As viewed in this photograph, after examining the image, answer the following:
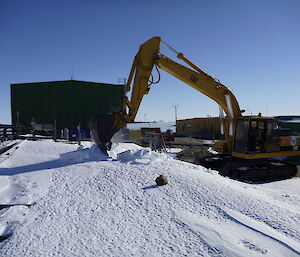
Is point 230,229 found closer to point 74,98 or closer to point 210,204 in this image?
point 210,204

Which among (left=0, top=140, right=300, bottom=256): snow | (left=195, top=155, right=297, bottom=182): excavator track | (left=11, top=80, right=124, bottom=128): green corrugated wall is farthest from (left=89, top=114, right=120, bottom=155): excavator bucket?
(left=11, top=80, right=124, bottom=128): green corrugated wall

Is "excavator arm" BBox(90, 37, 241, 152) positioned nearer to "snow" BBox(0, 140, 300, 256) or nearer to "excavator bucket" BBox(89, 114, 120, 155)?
"excavator bucket" BBox(89, 114, 120, 155)

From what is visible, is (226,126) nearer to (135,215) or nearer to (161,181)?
(161,181)

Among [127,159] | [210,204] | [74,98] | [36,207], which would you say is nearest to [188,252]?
[210,204]

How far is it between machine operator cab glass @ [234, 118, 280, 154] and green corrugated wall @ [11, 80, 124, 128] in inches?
667

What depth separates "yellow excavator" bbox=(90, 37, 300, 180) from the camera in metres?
8.63

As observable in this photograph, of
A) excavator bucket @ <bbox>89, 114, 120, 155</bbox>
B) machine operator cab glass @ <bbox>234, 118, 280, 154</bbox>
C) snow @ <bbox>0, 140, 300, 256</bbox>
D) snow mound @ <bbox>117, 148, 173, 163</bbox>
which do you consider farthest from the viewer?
machine operator cab glass @ <bbox>234, 118, 280, 154</bbox>

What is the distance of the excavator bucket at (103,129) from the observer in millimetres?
8156

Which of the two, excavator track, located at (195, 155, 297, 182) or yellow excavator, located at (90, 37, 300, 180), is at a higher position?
yellow excavator, located at (90, 37, 300, 180)

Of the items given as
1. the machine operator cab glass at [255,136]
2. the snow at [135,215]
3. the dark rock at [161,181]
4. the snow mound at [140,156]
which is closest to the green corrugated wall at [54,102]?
the machine operator cab glass at [255,136]

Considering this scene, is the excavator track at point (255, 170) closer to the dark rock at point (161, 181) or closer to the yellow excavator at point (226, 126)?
the yellow excavator at point (226, 126)

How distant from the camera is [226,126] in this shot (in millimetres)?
10633

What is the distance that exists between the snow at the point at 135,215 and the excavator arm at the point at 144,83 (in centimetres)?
204

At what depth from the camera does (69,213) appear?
4121mm
